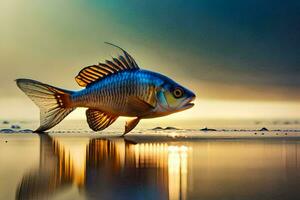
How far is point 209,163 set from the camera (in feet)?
4.19

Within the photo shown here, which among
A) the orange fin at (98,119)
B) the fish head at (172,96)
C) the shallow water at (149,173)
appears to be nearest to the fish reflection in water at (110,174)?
the shallow water at (149,173)

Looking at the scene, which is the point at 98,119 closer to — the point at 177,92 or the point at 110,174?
the point at 177,92

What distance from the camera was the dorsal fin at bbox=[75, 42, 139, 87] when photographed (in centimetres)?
231

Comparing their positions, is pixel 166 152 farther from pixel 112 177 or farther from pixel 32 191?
pixel 32 191

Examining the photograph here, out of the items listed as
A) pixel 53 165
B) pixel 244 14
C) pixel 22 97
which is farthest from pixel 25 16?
pixel 53 165

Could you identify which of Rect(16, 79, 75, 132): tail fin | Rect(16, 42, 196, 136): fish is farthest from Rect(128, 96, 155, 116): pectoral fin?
Rect(16, 79, 75, 132): tail fin

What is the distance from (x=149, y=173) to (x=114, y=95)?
4.02 ft

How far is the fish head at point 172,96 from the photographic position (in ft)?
7.23

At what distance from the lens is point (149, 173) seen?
109 cm

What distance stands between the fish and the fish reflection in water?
64cm

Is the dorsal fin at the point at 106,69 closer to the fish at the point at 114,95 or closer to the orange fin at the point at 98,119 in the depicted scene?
the fish at the point at 114,95

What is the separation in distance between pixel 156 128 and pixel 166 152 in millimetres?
1280

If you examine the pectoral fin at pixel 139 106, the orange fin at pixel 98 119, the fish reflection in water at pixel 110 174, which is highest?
the pectoral fin at pixel 139 106

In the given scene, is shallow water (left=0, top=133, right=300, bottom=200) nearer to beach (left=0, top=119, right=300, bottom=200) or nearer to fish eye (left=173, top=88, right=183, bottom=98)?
beach (left=0, top=119, right=300, bottom=200)
